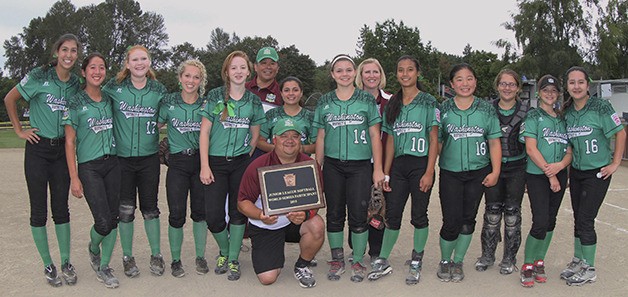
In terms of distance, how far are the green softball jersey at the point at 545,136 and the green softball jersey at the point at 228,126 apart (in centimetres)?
270

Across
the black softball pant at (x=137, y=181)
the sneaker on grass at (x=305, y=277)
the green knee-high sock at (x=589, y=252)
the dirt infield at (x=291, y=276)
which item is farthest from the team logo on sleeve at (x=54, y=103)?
the green knee-high sock at (x=589, y=252)

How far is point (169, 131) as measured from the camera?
5.40 metres

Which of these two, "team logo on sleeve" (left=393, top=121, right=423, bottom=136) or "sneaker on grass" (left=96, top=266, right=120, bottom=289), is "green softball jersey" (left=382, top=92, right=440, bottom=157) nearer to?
"team logo on sleeve" (left=393, top=121, right=423, bottom=136)

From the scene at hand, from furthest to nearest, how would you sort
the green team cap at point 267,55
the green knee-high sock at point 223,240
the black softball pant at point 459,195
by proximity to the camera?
1. the green team cap at point 267,55
2. the green knee-high sock at point 223,240
3. the black softball pant at point 459,195

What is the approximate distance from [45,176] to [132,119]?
943mm

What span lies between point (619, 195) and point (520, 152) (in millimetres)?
6193

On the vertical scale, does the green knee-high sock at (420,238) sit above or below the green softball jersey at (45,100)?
below

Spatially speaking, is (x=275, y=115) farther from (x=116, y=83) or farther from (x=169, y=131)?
(x=116, y=83)

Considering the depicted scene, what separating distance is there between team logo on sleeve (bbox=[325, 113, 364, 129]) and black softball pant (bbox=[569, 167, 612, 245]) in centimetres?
218

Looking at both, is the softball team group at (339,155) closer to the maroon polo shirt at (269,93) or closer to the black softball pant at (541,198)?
the black softball pant at (541,198)

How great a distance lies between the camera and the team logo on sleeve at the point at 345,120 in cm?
521

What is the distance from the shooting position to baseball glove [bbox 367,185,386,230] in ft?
18.5

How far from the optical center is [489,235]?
18.6 feet

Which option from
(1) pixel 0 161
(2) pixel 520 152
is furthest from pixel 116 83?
(1) pixel 0 161
